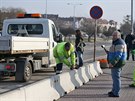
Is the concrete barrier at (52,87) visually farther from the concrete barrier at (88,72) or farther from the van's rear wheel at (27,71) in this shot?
the van's rear wheel at (27,71)

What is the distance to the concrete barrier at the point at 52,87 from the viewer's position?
694cm

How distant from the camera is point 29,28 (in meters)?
15.6

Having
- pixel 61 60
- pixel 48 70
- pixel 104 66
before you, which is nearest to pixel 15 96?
pixel 61 60

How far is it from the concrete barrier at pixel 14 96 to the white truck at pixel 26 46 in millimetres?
4581

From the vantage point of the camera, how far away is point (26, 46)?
41.1ft

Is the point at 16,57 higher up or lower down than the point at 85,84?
higher up

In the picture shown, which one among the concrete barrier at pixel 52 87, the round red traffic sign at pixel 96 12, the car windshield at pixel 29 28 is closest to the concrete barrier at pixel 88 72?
the concrete barrier at pixel 52 87

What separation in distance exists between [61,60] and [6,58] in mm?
2309

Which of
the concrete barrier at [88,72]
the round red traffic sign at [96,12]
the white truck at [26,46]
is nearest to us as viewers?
the white truck at [26,46]

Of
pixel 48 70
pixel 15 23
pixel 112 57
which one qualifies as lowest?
pixel 48 70

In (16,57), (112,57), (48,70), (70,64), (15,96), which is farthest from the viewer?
(48,70)

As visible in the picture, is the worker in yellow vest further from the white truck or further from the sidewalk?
the white truck

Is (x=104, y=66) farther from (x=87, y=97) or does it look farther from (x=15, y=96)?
(x=15, y=96)

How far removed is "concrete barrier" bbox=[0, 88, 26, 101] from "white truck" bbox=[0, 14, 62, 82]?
4.58 m
